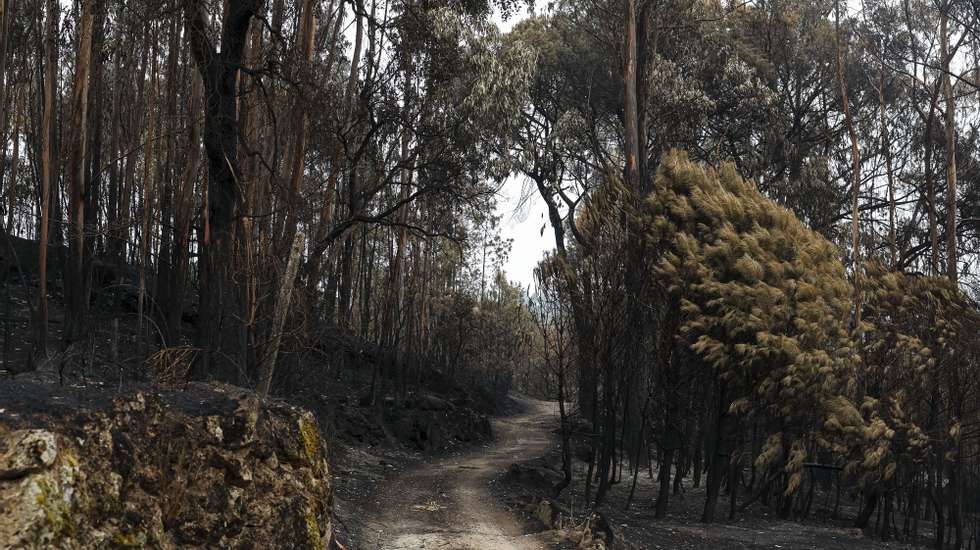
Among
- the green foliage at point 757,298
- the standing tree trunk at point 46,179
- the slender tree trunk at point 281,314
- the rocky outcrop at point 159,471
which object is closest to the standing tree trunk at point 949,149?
the green foliage at point 757,298

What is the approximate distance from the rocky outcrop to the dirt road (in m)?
3.20

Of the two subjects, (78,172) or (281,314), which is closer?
(281,314)

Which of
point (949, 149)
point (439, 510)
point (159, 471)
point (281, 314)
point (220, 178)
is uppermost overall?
point (949, 149)

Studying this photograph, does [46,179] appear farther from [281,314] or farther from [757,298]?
[757,298]

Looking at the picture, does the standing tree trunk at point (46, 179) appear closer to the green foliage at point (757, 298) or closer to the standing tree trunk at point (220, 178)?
the standing tree trunk at point (220, 178)

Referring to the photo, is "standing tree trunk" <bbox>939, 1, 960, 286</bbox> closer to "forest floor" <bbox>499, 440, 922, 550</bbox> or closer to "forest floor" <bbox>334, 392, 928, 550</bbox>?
"forest floor" <bbox>334, 392, 928, 550</bbox>

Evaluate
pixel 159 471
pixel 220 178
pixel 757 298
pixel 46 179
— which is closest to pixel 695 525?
pixel 757 298

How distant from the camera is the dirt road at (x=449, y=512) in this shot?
968cm

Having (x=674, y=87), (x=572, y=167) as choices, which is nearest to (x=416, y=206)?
(x=572, y=167)

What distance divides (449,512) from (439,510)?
0.59 feet

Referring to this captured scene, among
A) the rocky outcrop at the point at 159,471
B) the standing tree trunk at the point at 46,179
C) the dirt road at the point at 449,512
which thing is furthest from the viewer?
the standing tree trunk at the point at 46,179

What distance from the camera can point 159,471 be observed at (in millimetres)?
4973

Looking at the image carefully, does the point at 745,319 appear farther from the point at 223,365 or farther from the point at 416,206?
the point at 416,206

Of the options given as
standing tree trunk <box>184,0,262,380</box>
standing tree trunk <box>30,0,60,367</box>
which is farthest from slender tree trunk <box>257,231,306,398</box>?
standing tree trunk <box>30,0,60,367</box>
